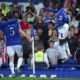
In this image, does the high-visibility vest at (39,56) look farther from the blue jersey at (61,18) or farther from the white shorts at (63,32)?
the blue jersey at (61,18)

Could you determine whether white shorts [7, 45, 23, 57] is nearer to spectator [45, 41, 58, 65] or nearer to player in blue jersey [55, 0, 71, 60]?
spectator [45, 41, 58, 65]

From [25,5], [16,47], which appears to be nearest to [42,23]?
[16,47]

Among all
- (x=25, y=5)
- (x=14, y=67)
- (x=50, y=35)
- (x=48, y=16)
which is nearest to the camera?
(x=14, y=67)

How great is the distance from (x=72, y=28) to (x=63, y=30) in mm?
443

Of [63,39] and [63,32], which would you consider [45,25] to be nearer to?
[63,32]

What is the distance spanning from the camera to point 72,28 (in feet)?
50.5

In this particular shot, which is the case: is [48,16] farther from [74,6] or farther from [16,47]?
[16,47]

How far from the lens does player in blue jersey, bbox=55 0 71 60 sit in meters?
14.9

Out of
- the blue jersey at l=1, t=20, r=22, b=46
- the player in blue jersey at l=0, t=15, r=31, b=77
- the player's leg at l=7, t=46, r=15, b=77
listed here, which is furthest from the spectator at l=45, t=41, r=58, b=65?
the player's leg at l=7, t=46, r=15, b=77

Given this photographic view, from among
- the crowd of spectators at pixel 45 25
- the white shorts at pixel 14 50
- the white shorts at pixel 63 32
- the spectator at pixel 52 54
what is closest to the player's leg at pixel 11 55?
the white shorts at pixel 14 50

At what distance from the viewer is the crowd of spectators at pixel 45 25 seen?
14.9 meters

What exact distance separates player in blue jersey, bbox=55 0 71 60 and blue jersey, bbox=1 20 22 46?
1.38 metres

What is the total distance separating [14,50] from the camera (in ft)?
48.1

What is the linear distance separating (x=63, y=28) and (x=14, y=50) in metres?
2.04
